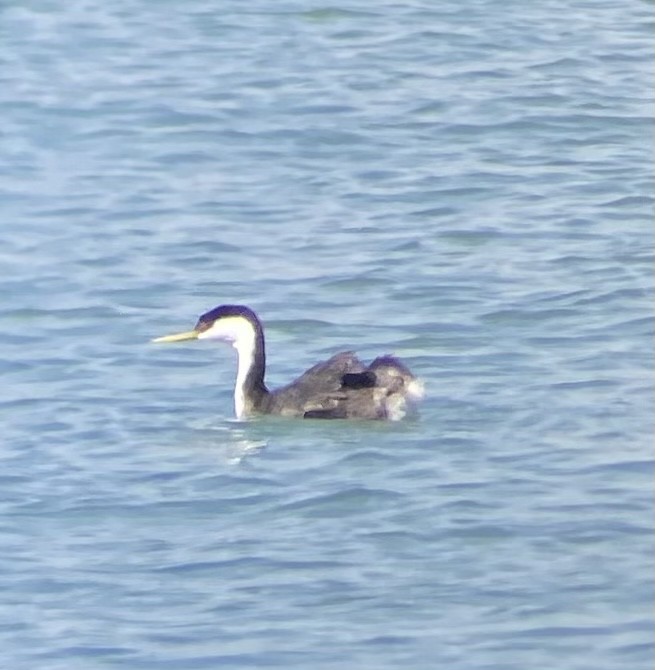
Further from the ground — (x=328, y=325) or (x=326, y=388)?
(x=328, y=325)

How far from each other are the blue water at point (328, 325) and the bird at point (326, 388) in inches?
4.9

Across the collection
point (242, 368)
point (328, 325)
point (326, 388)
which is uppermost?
point (328, 325)

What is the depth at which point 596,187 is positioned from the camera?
1747 cm

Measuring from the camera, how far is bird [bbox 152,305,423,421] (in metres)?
12.7

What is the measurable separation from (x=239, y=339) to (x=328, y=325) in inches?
49.1

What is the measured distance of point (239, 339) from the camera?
44.0 feet

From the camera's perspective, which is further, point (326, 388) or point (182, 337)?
point (182, 337)

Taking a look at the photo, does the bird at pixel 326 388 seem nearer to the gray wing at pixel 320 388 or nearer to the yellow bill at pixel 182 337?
the gray wing at pixel 320 388

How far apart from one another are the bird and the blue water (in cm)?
13

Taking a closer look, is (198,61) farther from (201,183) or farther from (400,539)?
(400,539)

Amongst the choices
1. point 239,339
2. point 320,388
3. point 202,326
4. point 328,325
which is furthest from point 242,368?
point 328,325

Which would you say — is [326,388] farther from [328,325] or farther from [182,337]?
[328,325]

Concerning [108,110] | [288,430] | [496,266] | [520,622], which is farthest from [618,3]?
[520,622]

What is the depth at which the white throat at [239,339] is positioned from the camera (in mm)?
13234
